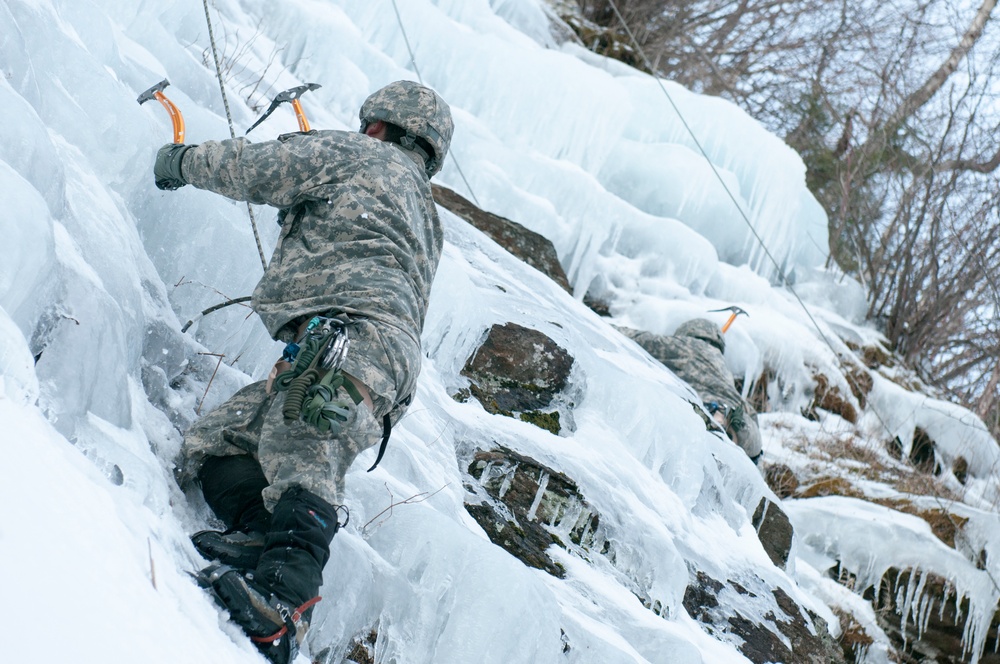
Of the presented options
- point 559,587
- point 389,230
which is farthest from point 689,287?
point 389,230

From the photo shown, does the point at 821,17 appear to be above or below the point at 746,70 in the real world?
above

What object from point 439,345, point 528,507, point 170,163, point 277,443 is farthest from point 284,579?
point 439,345

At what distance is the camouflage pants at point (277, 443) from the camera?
2.50m

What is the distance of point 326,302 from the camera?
2.73m

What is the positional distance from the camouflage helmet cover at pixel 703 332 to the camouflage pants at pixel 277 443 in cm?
536

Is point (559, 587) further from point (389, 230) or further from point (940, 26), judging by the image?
point (940, 26)

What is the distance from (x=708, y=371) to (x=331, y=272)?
16.3 feet

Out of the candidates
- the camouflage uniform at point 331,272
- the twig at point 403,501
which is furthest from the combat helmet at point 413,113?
the twig at point 403,501

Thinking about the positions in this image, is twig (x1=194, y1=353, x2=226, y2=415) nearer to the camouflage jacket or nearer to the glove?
the camouflage jacket

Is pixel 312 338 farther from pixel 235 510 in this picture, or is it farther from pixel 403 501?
pixel 403 501

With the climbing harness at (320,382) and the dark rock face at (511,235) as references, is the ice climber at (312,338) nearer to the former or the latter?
the climbing harness at (320,382)

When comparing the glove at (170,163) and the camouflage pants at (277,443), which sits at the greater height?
the glove at (170,163)

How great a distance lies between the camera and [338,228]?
288cm

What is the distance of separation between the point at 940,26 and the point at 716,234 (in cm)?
652
